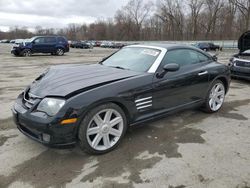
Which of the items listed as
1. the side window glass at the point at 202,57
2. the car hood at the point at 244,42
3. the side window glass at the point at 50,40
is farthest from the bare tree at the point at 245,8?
the side window glass at the point at 202,57

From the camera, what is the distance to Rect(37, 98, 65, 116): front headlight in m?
2.59

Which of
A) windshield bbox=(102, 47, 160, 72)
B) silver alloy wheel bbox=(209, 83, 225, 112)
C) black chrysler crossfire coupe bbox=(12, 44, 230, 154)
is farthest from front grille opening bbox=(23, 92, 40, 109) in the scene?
silver alloy wheel bbox=(209, 83, 225, 112)

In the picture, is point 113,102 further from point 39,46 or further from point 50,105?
point 39,46

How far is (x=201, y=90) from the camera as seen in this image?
4191 millimetres

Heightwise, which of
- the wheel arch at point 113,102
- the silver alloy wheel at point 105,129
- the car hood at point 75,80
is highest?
the car hood at point 75,80

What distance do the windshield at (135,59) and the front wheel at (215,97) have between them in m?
1.57

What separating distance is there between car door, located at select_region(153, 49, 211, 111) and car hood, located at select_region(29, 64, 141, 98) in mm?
527

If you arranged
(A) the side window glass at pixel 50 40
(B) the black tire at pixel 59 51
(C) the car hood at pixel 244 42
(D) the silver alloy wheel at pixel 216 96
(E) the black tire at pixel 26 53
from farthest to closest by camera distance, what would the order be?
(B) the black tire at pixel 59 51, (A) the side window glass at pixel 50 40, (E) the black tire at pixel 26 53, (C) the car hood at pixel 244 42, (D) the silver alloy wheel at pixel 216 96

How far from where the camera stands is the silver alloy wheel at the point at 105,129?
284cm

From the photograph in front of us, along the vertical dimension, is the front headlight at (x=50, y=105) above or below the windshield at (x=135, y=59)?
below

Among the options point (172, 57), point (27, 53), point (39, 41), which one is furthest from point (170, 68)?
point (27, 53)

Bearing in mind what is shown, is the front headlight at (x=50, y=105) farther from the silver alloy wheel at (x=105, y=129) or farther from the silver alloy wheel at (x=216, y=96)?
the silver alloy wheel at (x=216, y=96)

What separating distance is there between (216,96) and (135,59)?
207cm

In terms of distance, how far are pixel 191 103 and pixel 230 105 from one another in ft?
5.56
